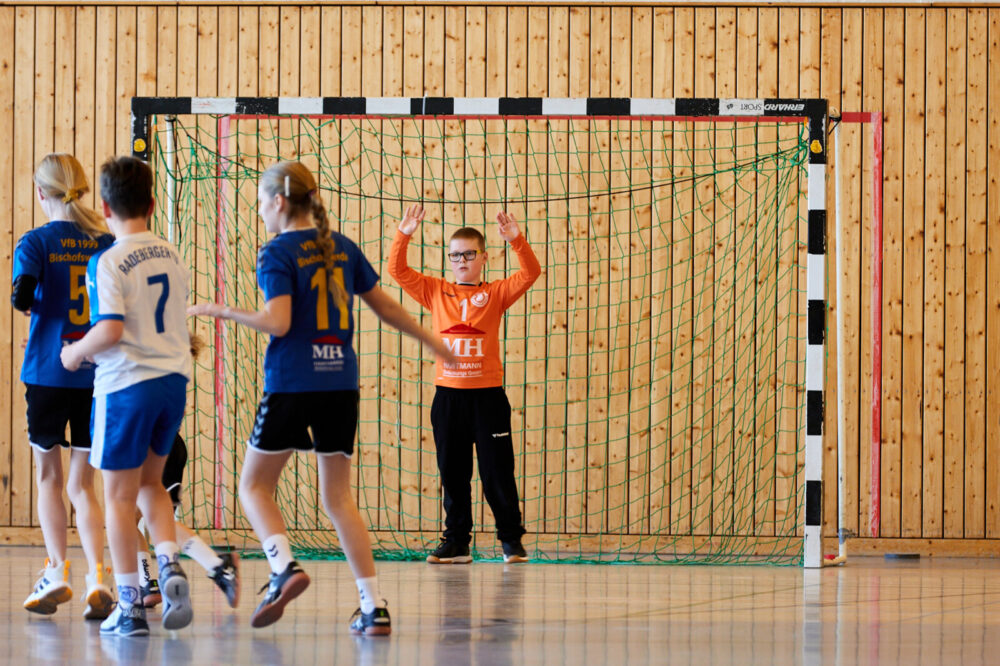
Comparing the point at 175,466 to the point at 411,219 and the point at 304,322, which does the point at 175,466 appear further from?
the point at 411,219

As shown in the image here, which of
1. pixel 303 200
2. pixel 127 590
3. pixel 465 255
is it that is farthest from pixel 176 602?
pixel 465 255

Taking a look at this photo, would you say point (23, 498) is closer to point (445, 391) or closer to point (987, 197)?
point (445, 391)

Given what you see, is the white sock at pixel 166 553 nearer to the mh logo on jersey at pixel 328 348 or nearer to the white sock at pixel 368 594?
the white sock at pixel 368 594

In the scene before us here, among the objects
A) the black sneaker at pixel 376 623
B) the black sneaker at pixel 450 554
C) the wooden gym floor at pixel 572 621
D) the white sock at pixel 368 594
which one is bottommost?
the black sneaker at pixel 450 554

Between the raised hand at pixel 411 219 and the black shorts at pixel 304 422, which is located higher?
the raised hand at pixel 411 219

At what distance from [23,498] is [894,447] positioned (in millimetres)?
5939

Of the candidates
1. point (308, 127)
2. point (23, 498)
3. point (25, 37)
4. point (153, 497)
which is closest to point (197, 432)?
point (23, 498)

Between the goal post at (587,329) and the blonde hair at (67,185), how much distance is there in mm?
3686

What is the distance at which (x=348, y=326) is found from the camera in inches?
154

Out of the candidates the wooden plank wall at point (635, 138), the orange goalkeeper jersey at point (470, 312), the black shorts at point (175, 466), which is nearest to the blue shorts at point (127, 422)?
the black shorts at point (175, 466)

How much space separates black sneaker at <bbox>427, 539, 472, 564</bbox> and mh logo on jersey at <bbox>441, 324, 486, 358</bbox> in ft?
3.50

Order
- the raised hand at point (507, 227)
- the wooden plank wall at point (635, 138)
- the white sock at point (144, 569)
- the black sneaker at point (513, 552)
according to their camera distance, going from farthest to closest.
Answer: the wooden plank wall at point (635, 138) < the black sneaker at point (513, 552) < the raised hand at point (507, 227) < the white sock at point (144, 569)

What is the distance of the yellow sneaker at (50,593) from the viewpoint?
420 cm

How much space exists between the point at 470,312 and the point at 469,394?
46cm
